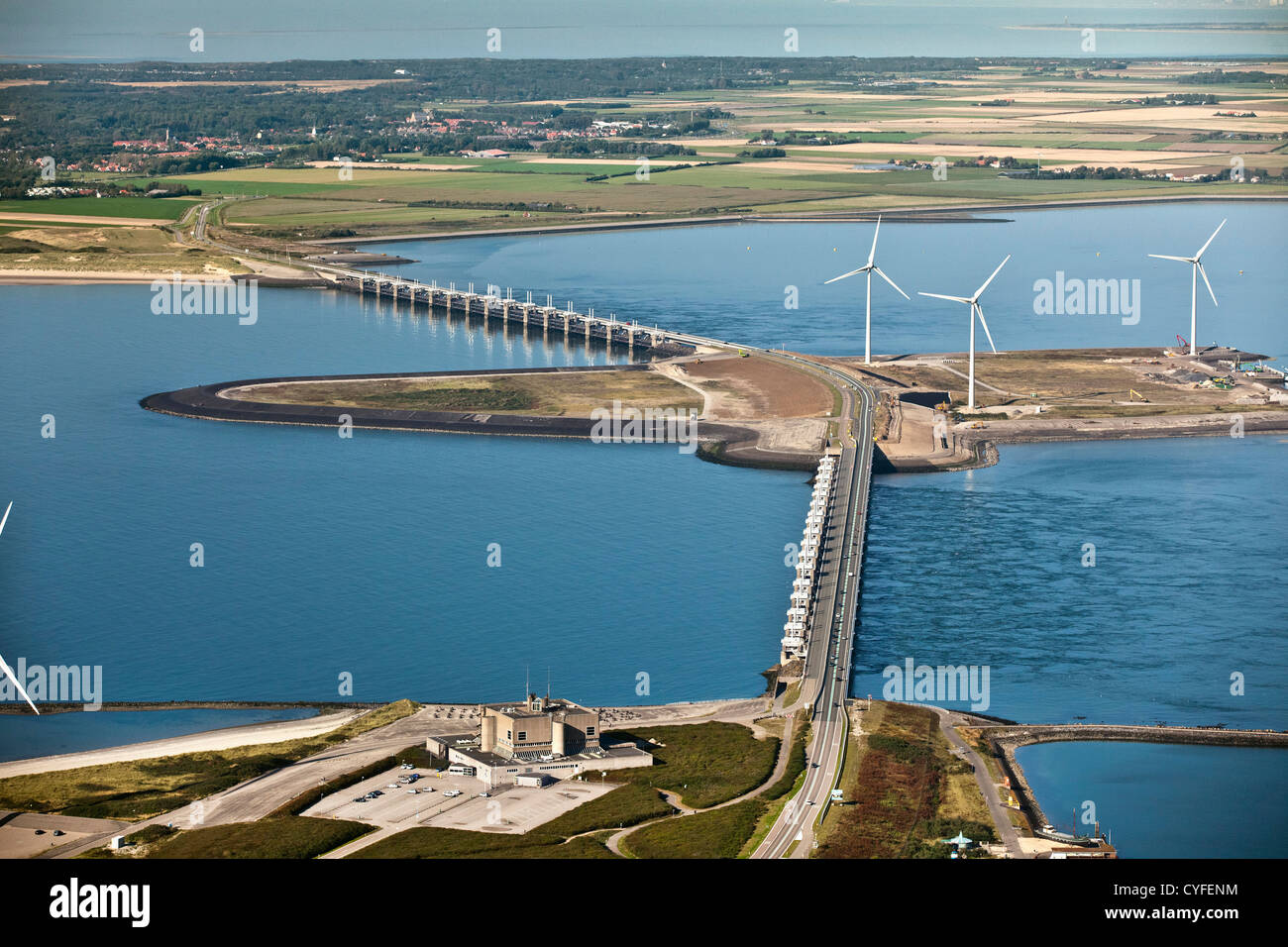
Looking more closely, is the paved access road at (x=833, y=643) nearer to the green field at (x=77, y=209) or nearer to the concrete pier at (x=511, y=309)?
the concrete pier at (x=511, y=309)

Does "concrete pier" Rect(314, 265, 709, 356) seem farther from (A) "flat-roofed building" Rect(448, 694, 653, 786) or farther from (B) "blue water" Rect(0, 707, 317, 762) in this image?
(A) "flat-roofed building" Rect(448, 694, 653, 786)

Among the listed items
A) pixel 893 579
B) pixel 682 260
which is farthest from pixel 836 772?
pixel 682 260

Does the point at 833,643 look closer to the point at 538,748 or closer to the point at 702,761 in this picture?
the point at 702,761

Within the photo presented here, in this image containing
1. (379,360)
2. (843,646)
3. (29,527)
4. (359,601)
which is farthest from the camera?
(379,360)

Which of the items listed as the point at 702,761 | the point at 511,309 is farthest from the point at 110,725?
the point at 511,309
